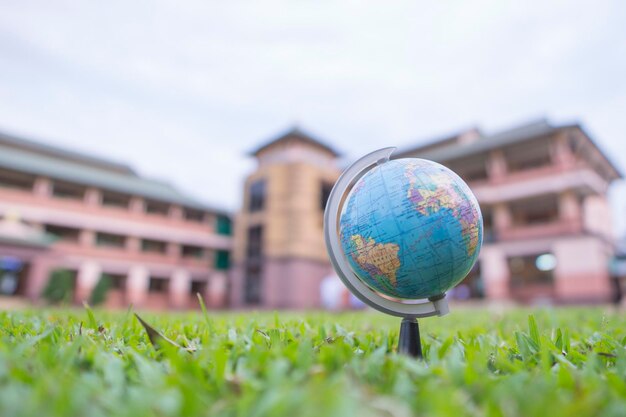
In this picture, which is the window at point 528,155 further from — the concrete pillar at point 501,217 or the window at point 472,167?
the concrete pillar at point 501,217

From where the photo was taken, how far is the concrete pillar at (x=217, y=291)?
27859mm

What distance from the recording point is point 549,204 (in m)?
20.8

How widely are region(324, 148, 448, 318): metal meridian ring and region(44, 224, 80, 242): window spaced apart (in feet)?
87.1

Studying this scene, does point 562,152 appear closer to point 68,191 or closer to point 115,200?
point 115,200

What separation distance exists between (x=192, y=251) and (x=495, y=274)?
2063 cm

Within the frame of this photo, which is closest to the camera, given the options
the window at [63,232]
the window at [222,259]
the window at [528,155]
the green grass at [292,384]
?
the green grass at [292,384]

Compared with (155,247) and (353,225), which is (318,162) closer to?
(155,247)

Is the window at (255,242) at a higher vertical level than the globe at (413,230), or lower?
higher

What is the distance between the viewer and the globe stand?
6.01 ft

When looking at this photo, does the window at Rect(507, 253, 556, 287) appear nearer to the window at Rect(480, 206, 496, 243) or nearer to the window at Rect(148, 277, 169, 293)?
the window at Rect(480, 206, 496, 243)

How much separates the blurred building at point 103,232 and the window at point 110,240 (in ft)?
0.20

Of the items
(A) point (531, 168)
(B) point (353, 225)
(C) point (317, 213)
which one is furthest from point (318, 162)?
(B) point (353, 225)

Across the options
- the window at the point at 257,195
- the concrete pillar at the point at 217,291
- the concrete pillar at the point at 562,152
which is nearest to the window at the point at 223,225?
the concrete pillar at the point at 217,291

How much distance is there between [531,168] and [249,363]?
23.2m
